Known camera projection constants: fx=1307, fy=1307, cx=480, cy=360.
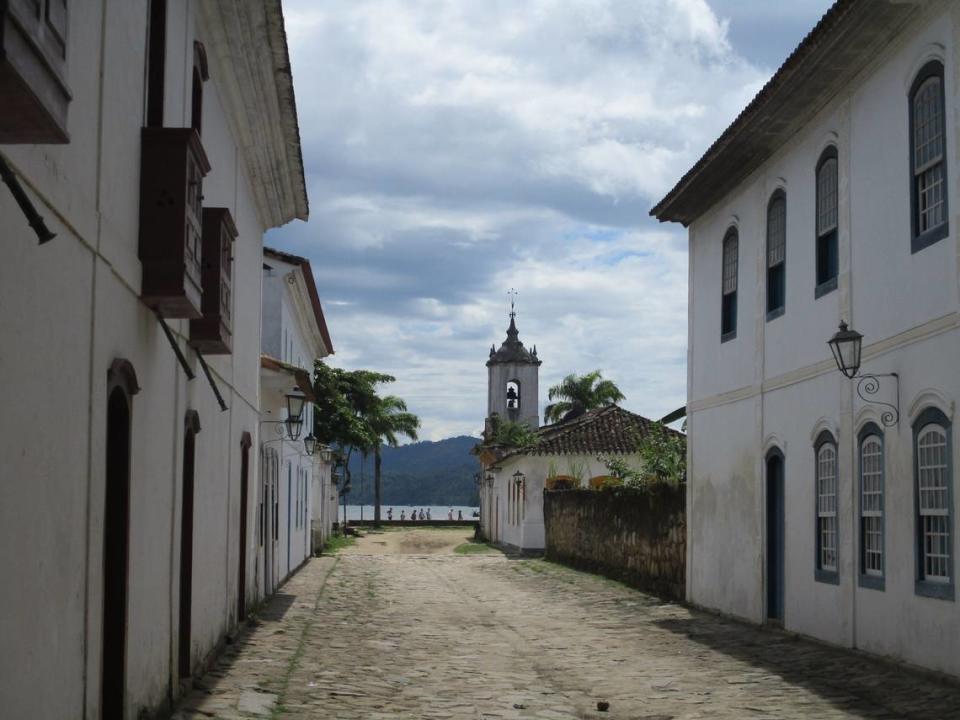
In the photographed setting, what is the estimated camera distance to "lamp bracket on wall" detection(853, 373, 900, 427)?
12805mm

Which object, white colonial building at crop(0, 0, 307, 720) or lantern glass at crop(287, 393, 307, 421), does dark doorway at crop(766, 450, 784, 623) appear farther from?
white colonial building at crop(0, 0, 307, 720)

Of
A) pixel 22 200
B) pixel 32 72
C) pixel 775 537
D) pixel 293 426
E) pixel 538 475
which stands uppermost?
pixel 32 72

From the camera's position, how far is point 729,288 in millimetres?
19156

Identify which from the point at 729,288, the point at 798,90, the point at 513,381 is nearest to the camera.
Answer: the point at 798,90

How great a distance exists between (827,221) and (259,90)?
6.63 m

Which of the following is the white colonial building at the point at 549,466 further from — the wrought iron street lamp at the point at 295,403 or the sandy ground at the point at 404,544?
the wrought iron street lamp at the point at 295,403

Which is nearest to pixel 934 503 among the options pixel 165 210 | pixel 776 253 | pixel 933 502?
pixel 933 502

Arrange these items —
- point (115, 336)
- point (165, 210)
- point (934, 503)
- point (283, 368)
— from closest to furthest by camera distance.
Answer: point (115, 336)
point (165, 210)
point (934, 503)
point (283, 368)

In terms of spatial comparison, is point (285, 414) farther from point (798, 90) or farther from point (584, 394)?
point (584, 394)

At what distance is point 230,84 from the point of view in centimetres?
1298

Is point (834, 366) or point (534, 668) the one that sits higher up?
point (834, 366)

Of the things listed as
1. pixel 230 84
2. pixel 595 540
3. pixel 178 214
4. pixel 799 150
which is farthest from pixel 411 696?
pixel 595 540

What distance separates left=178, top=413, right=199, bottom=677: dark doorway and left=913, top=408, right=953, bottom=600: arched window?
657 centimetres

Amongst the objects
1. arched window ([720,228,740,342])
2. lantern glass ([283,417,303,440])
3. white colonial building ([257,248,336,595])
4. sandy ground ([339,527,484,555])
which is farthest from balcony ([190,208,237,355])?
sandy ground ([339,527,484,555])
